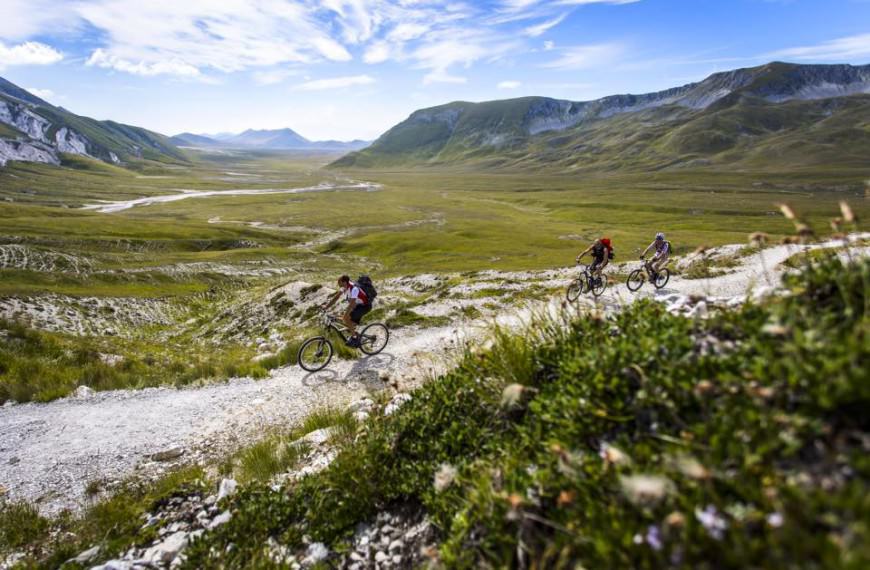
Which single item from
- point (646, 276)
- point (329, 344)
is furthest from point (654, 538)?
point (646, 276)

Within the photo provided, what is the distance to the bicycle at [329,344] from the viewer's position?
17.1 m

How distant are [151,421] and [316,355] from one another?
19.2 ft

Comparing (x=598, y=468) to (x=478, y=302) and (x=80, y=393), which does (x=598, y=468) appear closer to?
(x=80, y=393)

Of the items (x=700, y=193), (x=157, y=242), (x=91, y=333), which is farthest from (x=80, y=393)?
(x=700, y=193)

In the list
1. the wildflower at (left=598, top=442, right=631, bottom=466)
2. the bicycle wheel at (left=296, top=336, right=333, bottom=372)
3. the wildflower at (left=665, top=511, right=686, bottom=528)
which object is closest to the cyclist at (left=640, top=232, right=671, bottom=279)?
the bicycle wheel at (left=296, top=336, right=333, bottom=372)

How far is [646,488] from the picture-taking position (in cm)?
283

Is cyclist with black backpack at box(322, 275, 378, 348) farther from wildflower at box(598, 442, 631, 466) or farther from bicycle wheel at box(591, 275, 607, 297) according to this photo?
wildflower at box(598, 442, 631, 466)

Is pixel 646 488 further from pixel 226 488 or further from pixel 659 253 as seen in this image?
pixel 659 253

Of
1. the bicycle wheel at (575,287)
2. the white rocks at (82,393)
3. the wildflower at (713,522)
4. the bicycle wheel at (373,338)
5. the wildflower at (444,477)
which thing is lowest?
the white rocks at (82,393)

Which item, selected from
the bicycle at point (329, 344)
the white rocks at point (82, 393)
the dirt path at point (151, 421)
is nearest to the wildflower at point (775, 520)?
the dirt path at point (151, 421)

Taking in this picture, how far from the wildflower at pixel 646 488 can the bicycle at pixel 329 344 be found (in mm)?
15153

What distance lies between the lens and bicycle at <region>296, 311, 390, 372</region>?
17094mm

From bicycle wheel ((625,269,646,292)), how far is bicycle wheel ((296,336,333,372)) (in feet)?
60.6

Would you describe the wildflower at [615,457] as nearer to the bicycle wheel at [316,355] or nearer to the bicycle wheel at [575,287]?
the bicycle wheel at [316,355]
